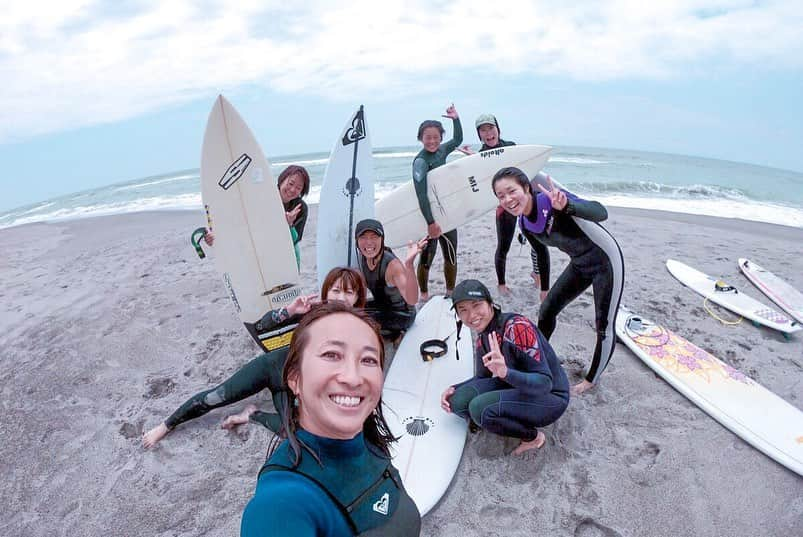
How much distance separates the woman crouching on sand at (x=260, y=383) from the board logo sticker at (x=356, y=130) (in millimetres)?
2220

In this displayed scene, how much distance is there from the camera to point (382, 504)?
1005mm

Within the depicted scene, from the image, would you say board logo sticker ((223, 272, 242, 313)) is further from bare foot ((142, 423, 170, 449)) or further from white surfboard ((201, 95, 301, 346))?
bare foot ((142, 423, 170, 449))

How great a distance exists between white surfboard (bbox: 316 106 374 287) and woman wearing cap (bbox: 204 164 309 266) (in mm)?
289

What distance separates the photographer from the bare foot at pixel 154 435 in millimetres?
2723

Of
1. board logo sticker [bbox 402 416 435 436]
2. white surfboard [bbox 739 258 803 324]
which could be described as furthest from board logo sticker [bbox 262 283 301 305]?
white surfboard [bbox 739 258 803 324]

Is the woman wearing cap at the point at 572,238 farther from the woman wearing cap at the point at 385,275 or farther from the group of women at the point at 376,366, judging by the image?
the woman wearing cap at the point at 385,275

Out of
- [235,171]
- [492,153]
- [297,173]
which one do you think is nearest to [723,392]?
[492,153]

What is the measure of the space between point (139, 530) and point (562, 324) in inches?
138

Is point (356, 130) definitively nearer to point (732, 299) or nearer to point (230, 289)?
point (230, 289)

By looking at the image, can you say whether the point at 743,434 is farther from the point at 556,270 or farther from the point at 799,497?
the point at 556,270

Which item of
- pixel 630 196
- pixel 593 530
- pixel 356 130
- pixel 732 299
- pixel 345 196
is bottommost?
pixel 630 196

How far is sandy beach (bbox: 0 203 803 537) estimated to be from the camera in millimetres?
2203

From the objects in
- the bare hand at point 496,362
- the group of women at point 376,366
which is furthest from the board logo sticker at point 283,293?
the bare hand at point 496,362

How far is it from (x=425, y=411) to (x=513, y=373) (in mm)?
836
